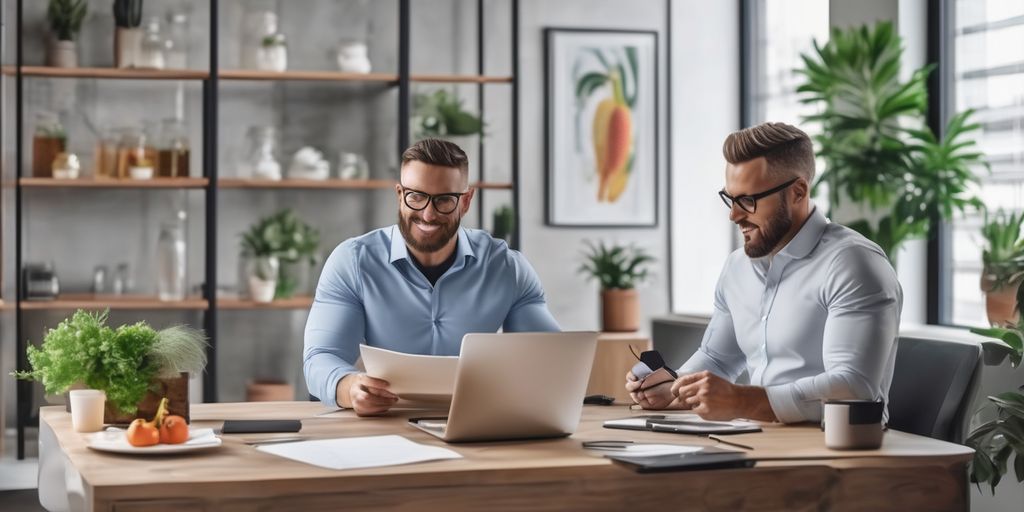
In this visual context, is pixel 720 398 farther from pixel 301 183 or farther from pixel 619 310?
pixel 301 183

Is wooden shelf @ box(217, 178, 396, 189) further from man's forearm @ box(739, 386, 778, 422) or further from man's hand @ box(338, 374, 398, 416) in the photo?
man's forearm @ box(739, 386, 778, 422)

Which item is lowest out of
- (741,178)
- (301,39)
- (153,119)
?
(741,178)

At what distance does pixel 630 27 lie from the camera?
18.6 ft

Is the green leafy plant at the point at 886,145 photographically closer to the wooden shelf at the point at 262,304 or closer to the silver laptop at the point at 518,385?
the wooden shelf at the point at 262,304

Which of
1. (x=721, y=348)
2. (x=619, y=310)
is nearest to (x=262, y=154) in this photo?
(x=619, y=310)

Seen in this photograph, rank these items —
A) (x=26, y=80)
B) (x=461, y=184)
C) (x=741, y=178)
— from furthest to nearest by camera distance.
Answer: (x=26, y=80) → (x=461, y=184) → (x=741, y=178)

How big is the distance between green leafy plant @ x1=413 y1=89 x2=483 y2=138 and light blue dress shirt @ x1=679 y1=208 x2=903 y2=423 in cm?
258

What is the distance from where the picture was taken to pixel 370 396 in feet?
7.52

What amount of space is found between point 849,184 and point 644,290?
5.01 feet

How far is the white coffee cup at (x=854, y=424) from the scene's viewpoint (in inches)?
75.9

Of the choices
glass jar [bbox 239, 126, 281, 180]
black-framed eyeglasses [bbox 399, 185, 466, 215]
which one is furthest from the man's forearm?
glass jar [bbox 239, 126, 281, 180]

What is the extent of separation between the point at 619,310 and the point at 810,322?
2.82 m

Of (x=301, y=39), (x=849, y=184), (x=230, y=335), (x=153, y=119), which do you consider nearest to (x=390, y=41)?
(x=301, y=39)

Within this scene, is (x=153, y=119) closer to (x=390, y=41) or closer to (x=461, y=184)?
(x=390, y=41)
